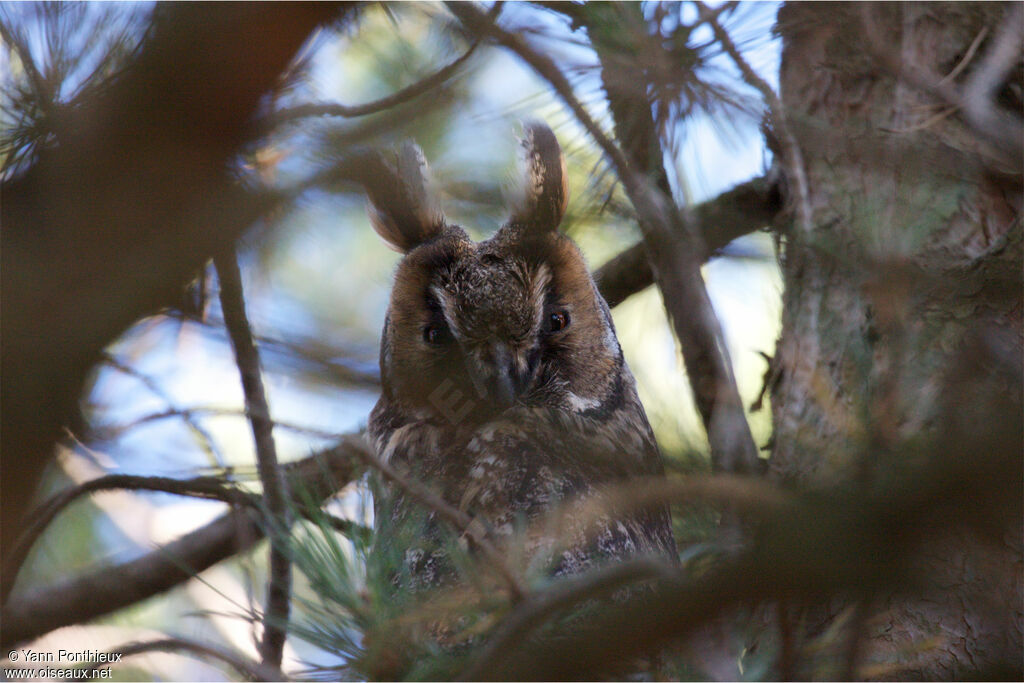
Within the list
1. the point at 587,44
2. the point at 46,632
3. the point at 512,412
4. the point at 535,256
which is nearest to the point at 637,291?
the point at 535,256

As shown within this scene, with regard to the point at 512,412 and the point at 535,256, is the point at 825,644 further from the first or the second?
the point at 535,256

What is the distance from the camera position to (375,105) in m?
1.68

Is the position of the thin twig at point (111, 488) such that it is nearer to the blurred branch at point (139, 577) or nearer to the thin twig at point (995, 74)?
the blurred branch at point (139, 577)

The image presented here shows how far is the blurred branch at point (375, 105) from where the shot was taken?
4.92 feet

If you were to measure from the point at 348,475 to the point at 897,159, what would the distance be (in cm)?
157

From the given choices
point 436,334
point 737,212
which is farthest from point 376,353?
point 737,212

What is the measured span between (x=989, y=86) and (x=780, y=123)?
62cm

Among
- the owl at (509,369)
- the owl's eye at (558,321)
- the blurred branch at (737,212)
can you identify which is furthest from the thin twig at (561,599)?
the blurred branch at (737,212)

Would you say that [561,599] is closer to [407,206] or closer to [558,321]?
[558,321]

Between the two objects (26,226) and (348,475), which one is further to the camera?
(348,475)

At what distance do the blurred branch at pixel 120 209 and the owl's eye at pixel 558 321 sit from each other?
3.79ft

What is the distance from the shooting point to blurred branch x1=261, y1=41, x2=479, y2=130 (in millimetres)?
1500

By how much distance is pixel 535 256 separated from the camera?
214 cm

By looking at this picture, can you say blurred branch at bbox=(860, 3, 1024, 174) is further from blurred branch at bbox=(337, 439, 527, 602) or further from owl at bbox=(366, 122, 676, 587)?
blurred branch at bbox=(337, 439, 527, 602)
